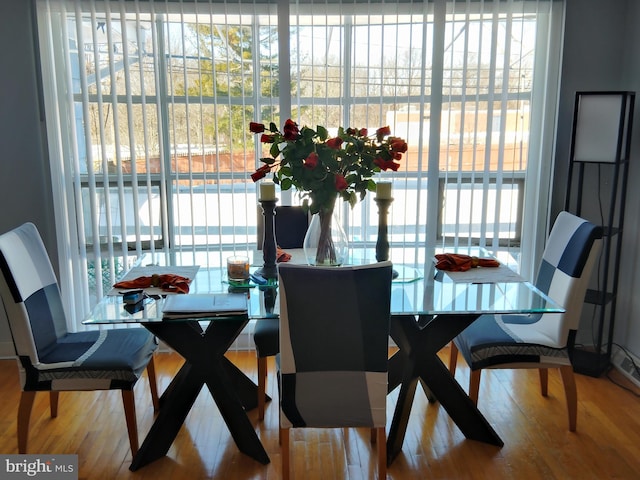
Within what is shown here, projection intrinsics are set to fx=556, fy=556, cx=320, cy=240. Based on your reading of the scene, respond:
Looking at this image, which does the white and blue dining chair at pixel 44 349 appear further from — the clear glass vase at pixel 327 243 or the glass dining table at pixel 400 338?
the clear glass vase at pixel 327 243

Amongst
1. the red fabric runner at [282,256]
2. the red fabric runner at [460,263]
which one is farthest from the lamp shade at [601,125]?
the red fabric runner at [282,256]

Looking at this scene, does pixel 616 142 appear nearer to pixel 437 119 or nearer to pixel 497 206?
pixel 497 206

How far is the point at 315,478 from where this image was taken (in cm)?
227

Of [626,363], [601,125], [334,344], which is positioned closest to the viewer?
[334,344]

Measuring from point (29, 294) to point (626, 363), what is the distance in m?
3.15

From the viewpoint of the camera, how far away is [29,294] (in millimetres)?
2303

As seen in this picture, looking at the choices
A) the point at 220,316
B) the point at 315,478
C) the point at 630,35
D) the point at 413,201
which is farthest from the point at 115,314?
the point at 630,35

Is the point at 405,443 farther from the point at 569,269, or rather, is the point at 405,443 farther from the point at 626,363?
the point at 626,363

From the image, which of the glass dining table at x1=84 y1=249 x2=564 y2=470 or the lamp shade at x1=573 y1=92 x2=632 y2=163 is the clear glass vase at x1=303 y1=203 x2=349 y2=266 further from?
the lamp shade at x1=573 y1=92 x2=632 y2=163

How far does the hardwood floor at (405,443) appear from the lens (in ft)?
7.59

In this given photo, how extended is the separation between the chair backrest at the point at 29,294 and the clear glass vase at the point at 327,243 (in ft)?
3.84

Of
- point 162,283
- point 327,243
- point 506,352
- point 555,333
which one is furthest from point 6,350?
point 555,333

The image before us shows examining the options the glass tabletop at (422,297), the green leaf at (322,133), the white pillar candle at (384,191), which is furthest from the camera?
the white pillar candle at (384,191)

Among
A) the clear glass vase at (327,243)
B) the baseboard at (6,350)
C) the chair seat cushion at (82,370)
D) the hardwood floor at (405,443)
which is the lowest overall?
the hardwood floor at (405,443)
